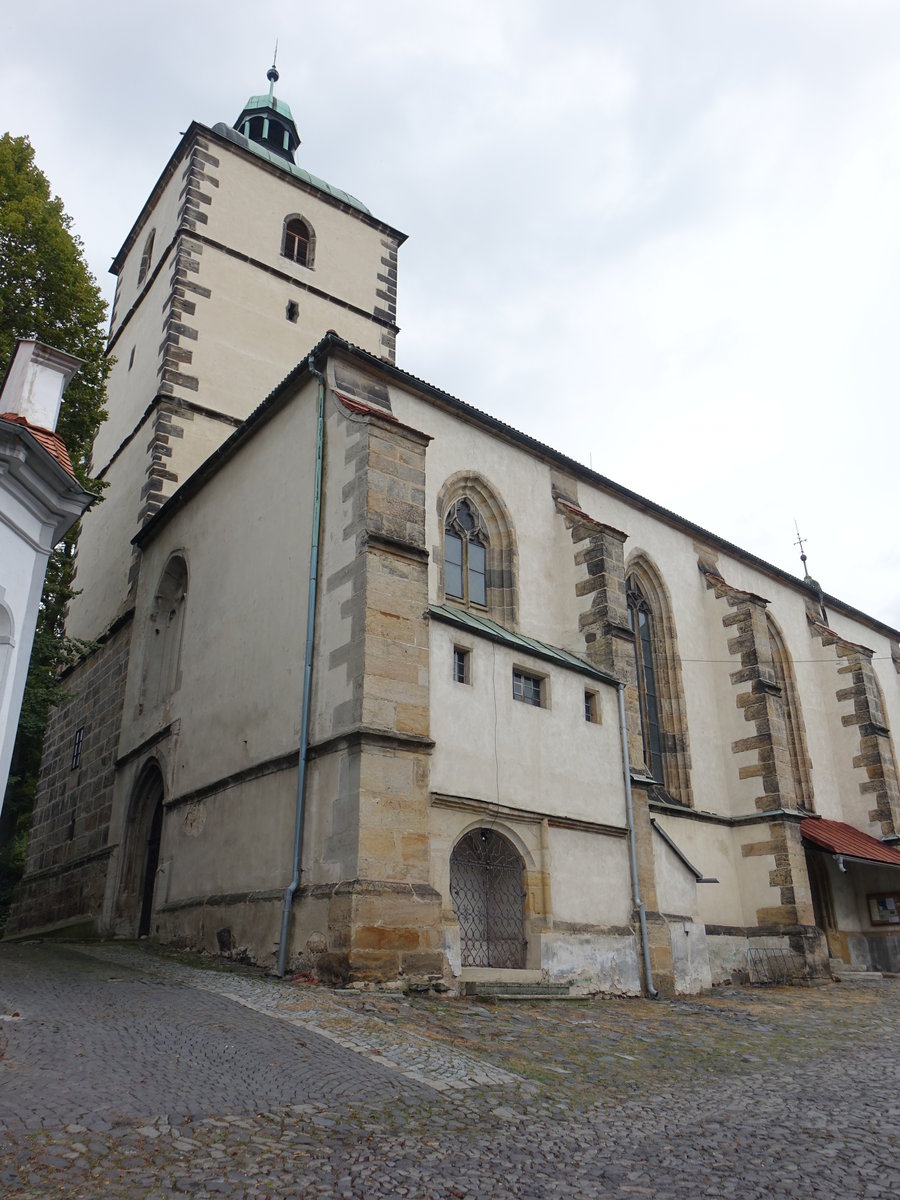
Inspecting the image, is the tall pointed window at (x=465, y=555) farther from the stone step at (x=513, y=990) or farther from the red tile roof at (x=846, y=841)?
the red tile roof at (x=846, y=841)

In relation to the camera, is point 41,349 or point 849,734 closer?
point 41,349

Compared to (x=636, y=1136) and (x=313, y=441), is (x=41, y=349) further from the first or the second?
(x=636, y=1136)

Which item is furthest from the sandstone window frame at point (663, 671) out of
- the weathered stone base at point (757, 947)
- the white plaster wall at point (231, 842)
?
the white plaster wall at point (231, 842)

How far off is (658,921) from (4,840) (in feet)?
60.3

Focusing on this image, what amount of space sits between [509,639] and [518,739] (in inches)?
A: 55.3

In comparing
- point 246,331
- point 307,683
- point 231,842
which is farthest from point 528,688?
point 246,331

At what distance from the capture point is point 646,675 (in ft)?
61.7

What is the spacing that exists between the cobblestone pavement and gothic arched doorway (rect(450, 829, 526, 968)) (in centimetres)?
226

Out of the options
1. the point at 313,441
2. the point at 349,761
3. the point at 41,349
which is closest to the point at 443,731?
the point at 349,761

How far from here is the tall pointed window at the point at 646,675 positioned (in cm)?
1816

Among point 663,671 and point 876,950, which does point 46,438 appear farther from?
point 876,950

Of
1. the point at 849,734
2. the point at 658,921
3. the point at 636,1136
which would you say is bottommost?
the point at 636,1136

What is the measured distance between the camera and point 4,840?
2442 centimetres

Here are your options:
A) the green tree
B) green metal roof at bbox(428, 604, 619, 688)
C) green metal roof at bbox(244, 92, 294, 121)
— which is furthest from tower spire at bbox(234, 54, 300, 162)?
green metal roof at bbox(428, 604, 619, 688)
